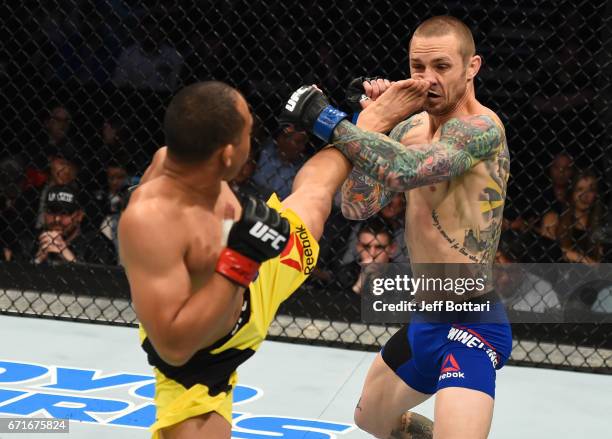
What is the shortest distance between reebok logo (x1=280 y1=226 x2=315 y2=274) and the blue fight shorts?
47 cm

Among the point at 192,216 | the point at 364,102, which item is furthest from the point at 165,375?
the point at 364,102

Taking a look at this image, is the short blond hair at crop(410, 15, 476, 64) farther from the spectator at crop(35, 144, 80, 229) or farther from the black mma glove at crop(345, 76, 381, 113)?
the spectator at crop(35, 144, 80, 229)

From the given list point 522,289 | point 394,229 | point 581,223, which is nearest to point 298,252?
point 522,289

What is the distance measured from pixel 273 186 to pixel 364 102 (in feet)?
8.35

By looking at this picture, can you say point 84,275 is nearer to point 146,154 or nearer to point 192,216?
point 146,154

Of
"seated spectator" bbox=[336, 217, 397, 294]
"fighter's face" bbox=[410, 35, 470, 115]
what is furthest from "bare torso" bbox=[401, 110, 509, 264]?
"seated spectator" bbox=[336, 217, 397, 294]

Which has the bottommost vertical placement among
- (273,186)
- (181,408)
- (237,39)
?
(181,408)

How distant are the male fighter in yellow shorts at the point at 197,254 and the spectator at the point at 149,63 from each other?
10.3 feet

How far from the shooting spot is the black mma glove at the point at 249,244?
178 cm

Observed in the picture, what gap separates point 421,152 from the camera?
7.62 feet

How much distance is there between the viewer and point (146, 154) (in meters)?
5.21

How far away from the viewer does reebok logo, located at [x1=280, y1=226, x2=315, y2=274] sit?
7.05ft

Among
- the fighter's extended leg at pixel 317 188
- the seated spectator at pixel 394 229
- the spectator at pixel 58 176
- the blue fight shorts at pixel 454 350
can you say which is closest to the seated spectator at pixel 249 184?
the seated spectator at pixel 394 229

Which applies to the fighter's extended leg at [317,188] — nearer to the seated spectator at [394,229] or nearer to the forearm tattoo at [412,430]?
the forearm tattoo at [412,430]
